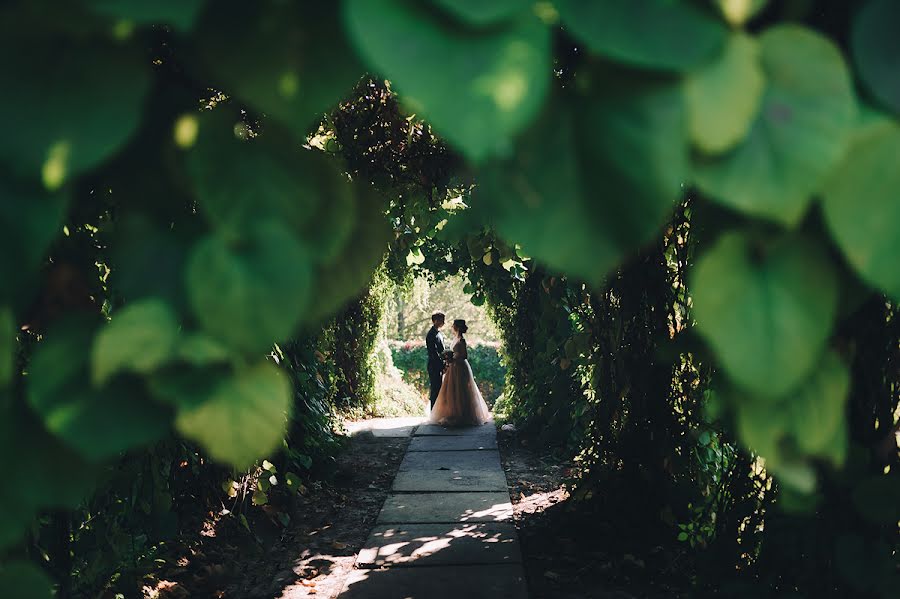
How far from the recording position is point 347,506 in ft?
20.7

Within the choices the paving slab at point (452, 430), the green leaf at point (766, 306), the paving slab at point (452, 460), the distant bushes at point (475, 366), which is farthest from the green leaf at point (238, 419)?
the distant bushes at point (475, 366)

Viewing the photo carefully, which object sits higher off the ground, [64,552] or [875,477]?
[875,477]

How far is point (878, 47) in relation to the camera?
0.56m

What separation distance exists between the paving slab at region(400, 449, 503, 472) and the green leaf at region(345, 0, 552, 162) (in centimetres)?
A: 730

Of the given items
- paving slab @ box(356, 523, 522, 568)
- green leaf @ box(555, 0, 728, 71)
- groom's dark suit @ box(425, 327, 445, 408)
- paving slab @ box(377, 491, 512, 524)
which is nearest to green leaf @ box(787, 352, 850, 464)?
green leaf @ box(555, 0, 728, 71)

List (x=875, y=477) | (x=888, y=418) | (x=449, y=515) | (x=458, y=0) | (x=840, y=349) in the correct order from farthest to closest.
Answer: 1. (x=449, y=515)
2. (x=888, y=418)
3. (x=875, y=477)
4. (x=840, y=349)
5. (x=458, y=0)

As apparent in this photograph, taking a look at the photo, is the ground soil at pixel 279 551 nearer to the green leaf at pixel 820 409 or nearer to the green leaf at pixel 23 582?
the green leaf at pixel 23 582

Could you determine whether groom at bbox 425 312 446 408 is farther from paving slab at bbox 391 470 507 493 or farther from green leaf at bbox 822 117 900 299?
green leaf at bbox 822 117 900 299

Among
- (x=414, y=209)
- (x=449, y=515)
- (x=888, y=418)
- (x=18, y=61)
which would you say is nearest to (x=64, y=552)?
(x=18, y=61)

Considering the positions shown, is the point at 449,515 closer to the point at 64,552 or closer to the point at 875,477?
the point at 64,552

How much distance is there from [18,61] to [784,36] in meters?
0.58

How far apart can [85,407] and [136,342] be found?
8 centimetres

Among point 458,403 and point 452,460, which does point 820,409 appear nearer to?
point 452,460

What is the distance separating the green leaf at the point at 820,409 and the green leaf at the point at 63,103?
0.57 meters
